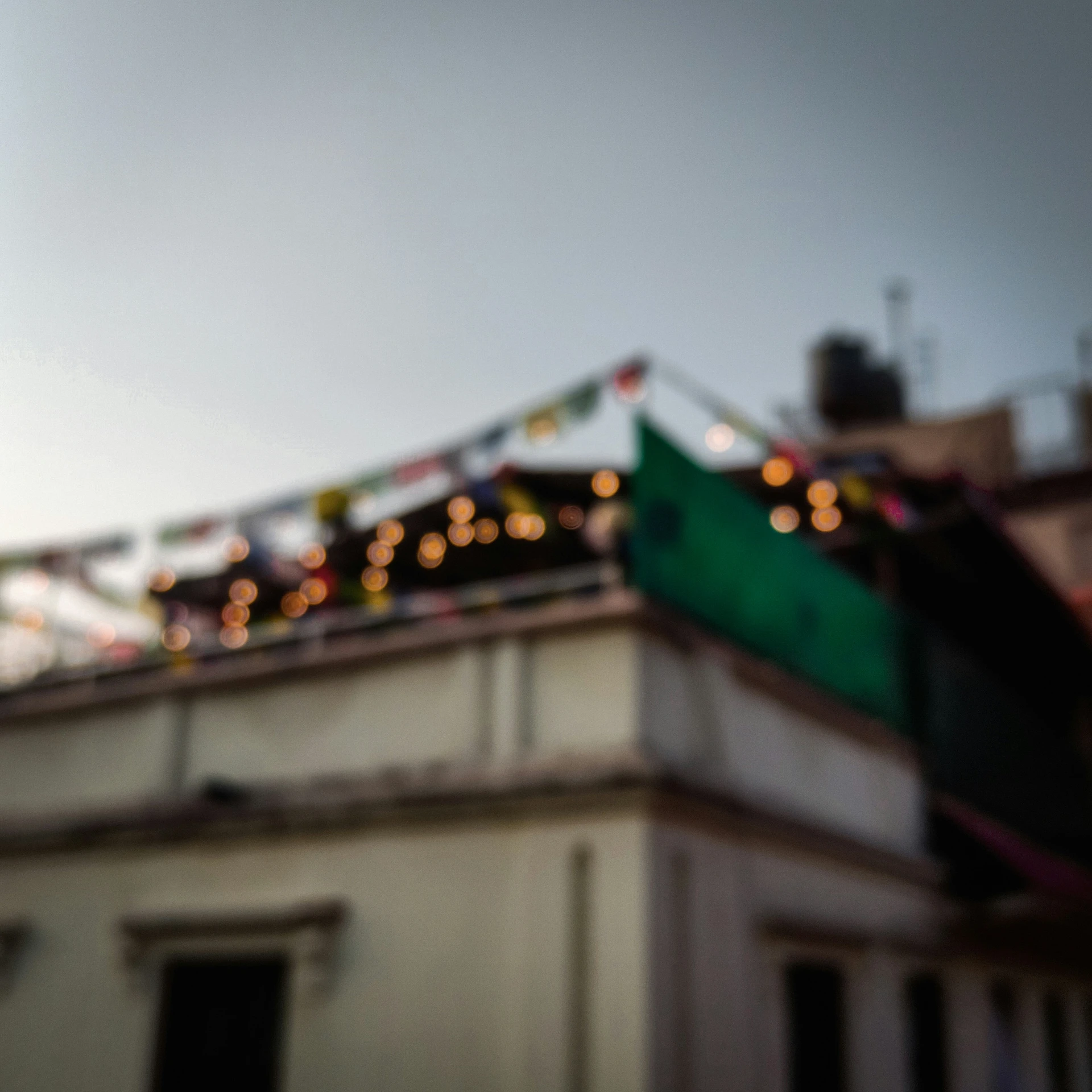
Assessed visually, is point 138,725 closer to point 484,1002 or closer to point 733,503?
point 484,1002

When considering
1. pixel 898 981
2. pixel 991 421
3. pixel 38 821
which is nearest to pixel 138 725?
pixel 38 821

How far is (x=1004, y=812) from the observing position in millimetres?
11977

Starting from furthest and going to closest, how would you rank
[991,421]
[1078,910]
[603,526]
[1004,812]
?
1. [991,421]
2. [1004,812]
3. [1078,910]
4. [603,526]

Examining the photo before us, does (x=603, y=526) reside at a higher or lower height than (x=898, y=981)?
higher

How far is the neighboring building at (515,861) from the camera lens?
6914mm

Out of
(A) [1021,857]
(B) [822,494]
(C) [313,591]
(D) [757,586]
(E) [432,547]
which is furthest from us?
(C) [313,591]

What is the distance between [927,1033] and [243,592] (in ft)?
30.7

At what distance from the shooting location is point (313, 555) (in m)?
13.8

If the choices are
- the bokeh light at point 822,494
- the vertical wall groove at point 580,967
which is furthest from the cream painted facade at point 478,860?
the bokeh light at point 822,494

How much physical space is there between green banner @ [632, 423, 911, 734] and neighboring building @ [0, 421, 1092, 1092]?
38mm

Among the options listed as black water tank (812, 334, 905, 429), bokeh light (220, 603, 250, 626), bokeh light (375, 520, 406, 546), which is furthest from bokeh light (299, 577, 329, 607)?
black water tank (812, 334, 905, 429)

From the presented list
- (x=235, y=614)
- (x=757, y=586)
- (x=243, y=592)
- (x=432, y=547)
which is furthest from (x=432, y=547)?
(x=757, y=586)

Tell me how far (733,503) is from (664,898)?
2897 millimetres

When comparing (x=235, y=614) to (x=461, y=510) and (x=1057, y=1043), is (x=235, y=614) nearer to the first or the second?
(x=461, y=510)
